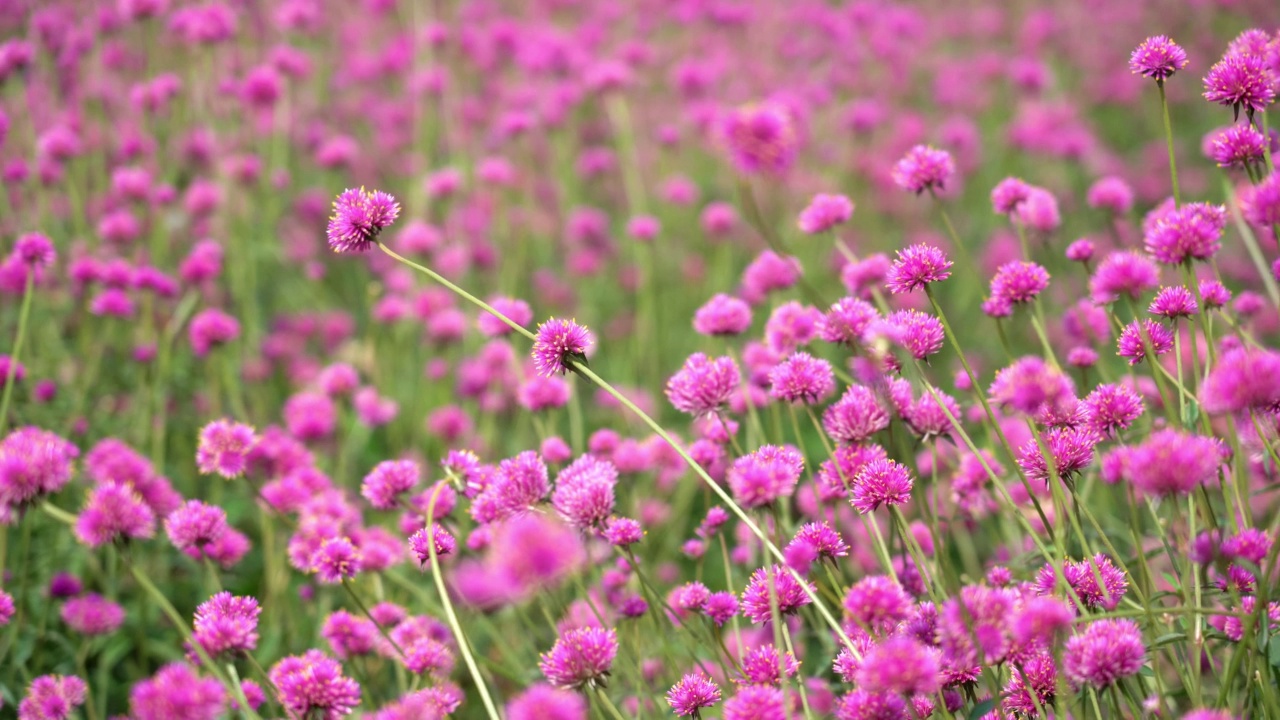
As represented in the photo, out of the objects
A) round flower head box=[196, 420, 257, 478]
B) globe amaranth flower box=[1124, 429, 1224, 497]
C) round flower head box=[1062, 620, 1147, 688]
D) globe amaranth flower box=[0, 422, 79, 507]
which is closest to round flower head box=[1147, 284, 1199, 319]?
globe amaranth flower box=[1124, 429, 1224, 497]

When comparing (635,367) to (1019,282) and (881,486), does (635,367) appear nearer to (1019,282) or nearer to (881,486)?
(1019,282)

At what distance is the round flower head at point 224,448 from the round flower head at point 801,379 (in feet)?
3.63

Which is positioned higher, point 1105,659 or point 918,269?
point 918,269

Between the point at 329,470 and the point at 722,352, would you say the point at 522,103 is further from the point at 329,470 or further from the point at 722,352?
the point at 329,470

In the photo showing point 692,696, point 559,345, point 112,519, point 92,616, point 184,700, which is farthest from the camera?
point 92,616

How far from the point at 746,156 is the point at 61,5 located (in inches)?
133

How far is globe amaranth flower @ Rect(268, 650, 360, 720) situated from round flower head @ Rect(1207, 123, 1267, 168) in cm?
160

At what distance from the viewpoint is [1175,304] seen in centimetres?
145

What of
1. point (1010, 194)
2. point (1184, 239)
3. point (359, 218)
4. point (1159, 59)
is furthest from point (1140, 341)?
point (359, 218)

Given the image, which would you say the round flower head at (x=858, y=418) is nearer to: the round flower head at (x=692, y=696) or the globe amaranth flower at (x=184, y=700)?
the round flower head at (x=692, y=696)

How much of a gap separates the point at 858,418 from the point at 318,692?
35.7 inches

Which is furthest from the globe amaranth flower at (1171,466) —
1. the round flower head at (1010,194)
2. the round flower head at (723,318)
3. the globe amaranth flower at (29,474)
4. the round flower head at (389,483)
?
the globe amaranth flower at (29,474)

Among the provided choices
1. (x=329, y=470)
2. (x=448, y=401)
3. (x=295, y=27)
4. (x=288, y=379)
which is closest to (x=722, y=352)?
(x=448, y=401)

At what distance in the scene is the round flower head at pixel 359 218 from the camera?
150 centimetres
